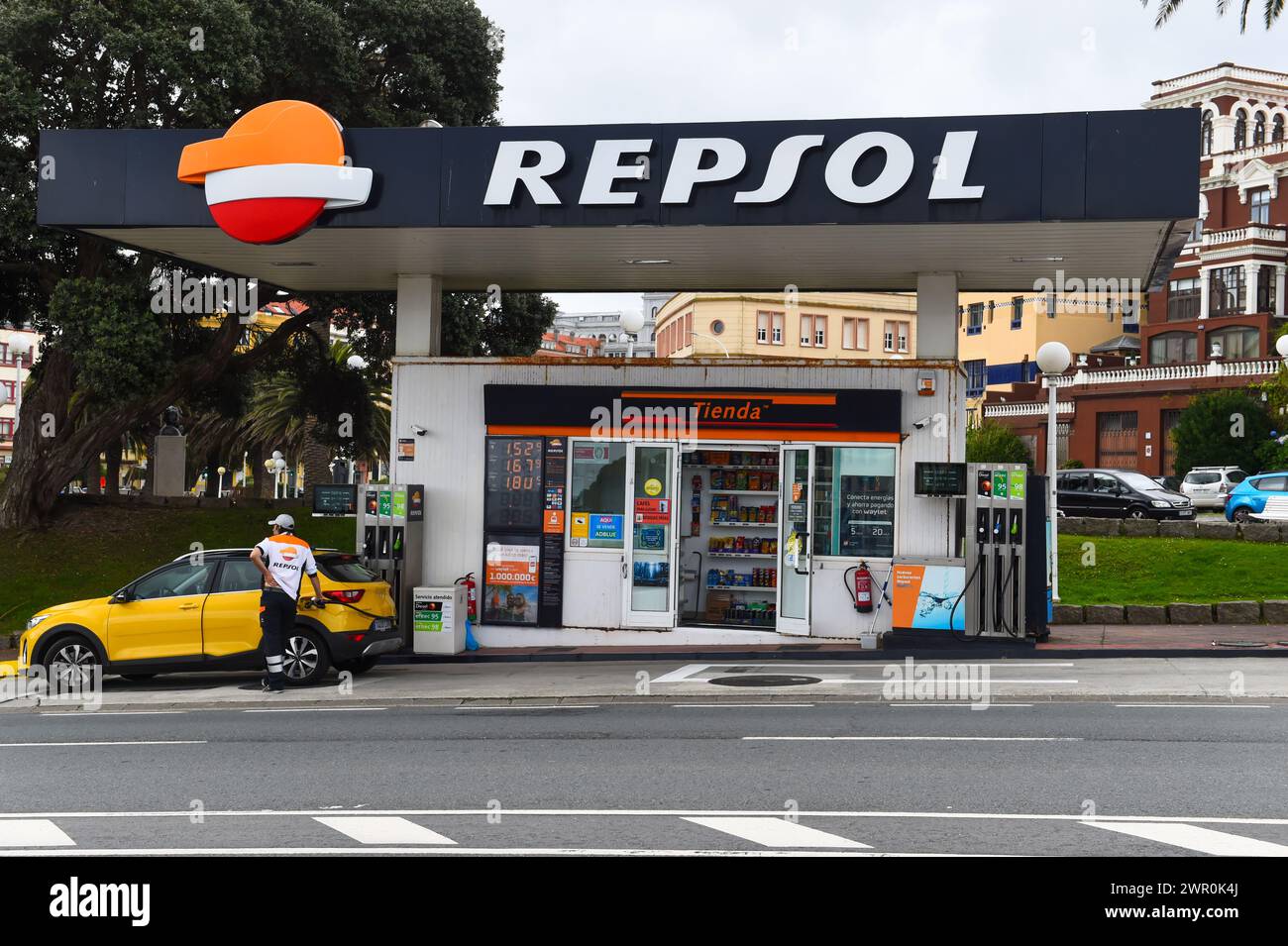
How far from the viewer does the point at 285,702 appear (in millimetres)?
14508

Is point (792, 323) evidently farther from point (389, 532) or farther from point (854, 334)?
point (389, 532)

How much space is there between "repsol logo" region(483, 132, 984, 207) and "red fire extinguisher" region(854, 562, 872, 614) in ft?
15.8

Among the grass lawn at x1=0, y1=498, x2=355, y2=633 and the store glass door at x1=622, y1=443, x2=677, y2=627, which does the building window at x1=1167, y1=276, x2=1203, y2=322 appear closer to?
the grass lawn at x1=0, y1=498, x2=355, y2=633

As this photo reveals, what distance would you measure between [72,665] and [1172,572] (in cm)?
1811

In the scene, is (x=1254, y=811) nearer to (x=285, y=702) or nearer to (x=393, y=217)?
(x=285, y=702)

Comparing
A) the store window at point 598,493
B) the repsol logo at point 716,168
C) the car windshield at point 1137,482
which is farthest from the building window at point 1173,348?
the repsol logo at point 716,168

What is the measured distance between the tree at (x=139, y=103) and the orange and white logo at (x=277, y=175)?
8456 millimetres

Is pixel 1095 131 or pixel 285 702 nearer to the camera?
pixel 285 702

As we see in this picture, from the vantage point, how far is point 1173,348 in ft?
221

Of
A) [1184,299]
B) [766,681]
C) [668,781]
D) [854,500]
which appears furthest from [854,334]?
[668,781]

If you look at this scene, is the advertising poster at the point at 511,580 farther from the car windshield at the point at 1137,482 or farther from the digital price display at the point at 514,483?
the car windshield at the point at 1137,482

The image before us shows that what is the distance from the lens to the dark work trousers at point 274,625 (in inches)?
595
